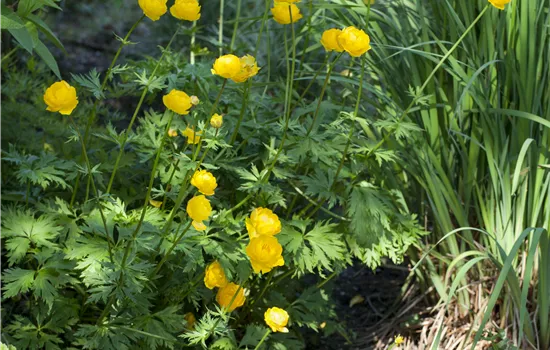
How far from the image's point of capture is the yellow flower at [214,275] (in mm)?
1606

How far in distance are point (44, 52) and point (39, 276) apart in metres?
0.47

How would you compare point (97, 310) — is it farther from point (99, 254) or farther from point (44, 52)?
point (44, 52)

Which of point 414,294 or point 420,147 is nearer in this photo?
point 420,147

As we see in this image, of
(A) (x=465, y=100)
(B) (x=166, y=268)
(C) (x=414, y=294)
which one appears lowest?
(C) (x=414, y=294)

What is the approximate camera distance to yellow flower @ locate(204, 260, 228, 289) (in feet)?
5.27

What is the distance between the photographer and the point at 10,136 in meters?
2.10

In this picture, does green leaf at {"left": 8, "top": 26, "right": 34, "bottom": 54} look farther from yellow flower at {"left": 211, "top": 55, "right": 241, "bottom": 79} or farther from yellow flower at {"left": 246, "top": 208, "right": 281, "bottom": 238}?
yellow flower at {"left": 246, "top": 208, "right": 281, "bottom": 238}

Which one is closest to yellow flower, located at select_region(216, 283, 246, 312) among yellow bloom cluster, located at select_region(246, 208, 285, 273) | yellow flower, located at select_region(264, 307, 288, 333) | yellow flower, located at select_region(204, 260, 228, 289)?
yellow flower, located at select_region(204, 260, 228, 289)

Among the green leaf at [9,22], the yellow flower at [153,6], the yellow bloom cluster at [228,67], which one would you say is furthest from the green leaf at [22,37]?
the yellow bloom cluster at [228,67]

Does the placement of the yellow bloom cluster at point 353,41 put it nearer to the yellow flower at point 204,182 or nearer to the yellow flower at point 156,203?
the yellow flower at point 204,182

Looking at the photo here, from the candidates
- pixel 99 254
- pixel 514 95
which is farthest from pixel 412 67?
pixel 99 254

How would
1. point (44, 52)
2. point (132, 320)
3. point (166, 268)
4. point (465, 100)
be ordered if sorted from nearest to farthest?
point (44, 52)
point (132, 320)
point (166, 268)
point (465, 100)

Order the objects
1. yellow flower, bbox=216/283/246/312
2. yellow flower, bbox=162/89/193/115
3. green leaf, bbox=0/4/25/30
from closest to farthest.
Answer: green leaf, bbox=0/4/25/30, yellow flower, bbox=162/89/193/115, yellow flower, bbox=216/283/246/312

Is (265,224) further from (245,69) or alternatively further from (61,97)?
(61,97)
